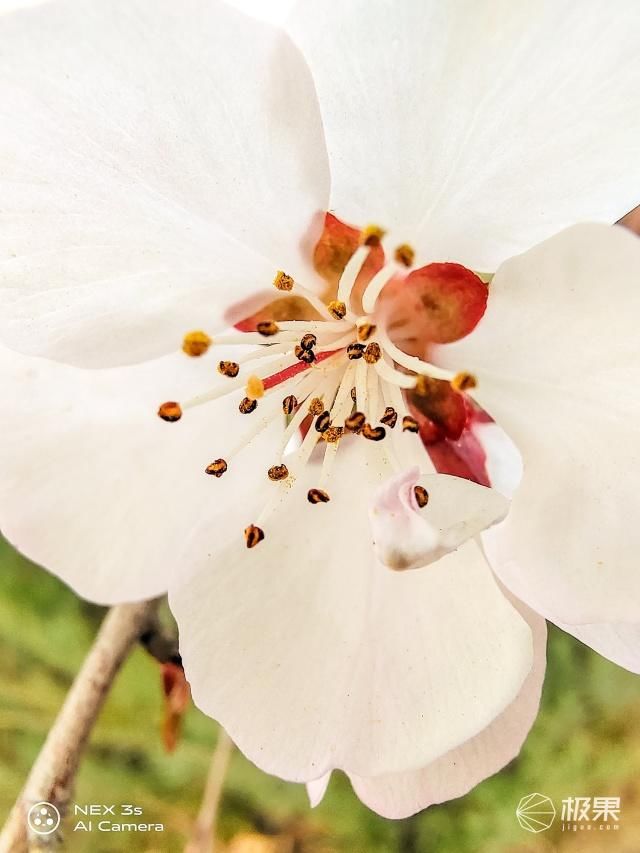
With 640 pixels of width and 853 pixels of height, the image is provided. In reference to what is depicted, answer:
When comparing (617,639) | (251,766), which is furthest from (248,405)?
(251,766)

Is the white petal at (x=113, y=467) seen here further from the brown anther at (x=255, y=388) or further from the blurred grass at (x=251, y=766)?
the blurred grass at (x=251, y=766)

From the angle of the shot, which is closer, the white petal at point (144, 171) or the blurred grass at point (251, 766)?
the white petal at point (144, 171)

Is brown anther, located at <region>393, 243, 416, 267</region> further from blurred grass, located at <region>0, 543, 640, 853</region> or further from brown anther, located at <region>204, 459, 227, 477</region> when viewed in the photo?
blurred grass, located at <region>0, 543, 640, 853</region>

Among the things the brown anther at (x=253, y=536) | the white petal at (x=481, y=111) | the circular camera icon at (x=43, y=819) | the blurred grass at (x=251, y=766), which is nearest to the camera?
the white petal at (x=481, y=111)

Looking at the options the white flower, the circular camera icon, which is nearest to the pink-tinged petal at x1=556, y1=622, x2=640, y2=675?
the white flower

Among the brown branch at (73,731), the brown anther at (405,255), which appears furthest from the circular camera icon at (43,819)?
the brown anther at (405,255)

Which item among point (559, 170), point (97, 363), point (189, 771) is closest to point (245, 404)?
point (97, 363)

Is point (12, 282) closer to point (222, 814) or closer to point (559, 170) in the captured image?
point (559, 170)
